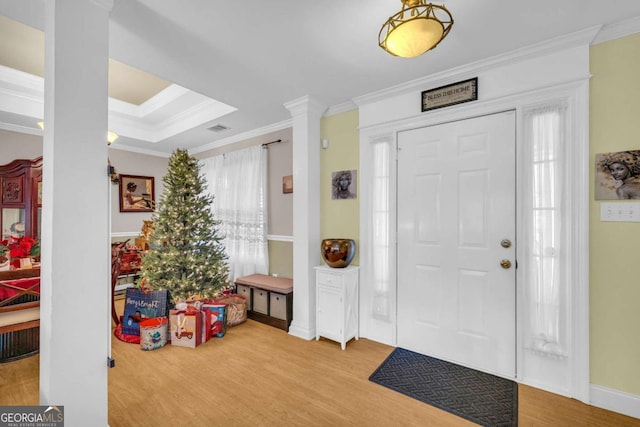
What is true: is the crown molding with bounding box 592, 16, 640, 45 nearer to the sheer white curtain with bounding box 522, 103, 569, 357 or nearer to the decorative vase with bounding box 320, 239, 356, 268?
the sheer white curtain with bounding box 522, 103, 569, 357

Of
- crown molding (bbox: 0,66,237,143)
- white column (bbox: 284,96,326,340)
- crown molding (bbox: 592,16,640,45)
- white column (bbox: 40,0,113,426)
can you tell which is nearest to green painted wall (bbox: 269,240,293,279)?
white column (bbox: 284,96,326,340)

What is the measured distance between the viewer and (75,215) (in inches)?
58.6

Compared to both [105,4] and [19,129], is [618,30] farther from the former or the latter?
[19,129]

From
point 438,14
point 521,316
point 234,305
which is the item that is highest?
point 438,14

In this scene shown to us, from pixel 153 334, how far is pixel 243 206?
2.04m

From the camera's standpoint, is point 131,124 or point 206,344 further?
point 131,124

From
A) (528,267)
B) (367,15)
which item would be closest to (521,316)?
(528,267)

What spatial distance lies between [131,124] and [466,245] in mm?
4839

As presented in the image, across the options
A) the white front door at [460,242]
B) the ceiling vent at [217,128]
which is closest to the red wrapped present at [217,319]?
the white front door at [460,242]

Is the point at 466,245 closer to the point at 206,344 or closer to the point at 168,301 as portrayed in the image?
the point at 206,344

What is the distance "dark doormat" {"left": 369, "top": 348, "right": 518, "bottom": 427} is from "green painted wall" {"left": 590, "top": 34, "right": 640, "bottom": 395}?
25.7 inches

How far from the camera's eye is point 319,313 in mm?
2975

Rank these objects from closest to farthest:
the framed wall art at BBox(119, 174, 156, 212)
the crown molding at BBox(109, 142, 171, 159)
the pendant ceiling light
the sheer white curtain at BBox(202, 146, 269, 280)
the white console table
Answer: the pendant ceiling light < the white console table < the sheer white curtain at BBox(202, 146, 269, 280) < the crown molding at BBox(109, 142, 171, 159) < the framed wall art at BBox(119, 174, 156, 212)

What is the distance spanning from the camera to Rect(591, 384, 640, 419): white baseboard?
6.03 feet
